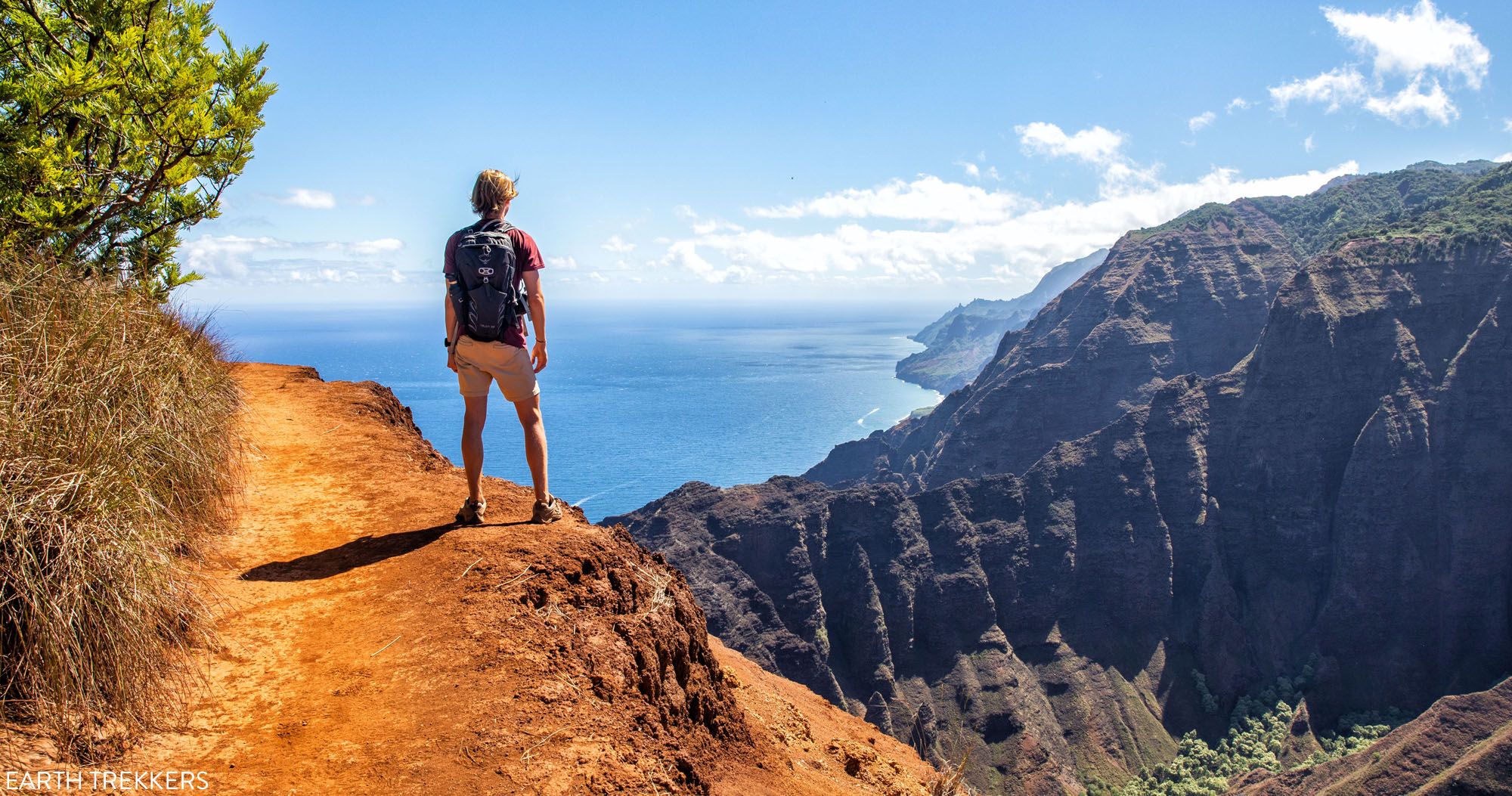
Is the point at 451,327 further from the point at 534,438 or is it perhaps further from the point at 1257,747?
the point at 1257,747

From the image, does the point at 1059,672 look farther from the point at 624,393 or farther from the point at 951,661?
the point at 624,393

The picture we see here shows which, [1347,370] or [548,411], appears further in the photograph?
[548,411]

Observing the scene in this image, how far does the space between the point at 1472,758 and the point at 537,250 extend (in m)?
39.6

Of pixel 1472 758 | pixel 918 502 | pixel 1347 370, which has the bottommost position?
pixel 1472 758

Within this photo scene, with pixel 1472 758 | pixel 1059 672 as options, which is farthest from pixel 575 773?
pixel 1059 672

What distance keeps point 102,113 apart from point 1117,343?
9205cm

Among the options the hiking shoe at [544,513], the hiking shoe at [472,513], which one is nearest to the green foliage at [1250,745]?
the hiking shoe at [544,513]

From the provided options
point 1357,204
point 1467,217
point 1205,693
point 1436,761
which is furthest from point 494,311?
point 1357,204

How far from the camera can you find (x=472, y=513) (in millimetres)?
6105

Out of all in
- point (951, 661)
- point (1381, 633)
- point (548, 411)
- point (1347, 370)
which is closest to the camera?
point (951, 661)

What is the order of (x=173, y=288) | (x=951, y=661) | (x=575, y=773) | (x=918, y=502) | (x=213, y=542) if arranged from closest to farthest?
(x=575, y=773) < (x=213, y=542) < (x=173, y=288) < (x=951, y=661) < (x=918, y=502)

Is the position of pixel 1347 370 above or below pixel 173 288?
below

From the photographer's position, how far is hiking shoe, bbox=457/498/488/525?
6105 mm

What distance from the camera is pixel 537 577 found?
17.2 ft
